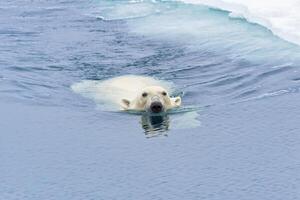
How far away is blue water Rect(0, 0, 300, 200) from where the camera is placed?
48.9ft

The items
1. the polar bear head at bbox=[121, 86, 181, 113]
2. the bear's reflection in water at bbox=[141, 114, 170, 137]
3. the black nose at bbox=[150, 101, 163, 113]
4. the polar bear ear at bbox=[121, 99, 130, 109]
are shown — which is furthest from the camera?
the polar bear ear at bbox=[121, 99, 130, 109]

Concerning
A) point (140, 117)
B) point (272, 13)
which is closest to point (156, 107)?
point (140, 117)

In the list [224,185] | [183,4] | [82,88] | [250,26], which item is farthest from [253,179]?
[183,4]

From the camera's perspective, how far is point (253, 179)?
14.8m

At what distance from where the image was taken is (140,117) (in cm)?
1770

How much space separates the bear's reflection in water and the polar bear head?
115 mm

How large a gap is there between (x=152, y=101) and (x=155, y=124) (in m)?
0.43

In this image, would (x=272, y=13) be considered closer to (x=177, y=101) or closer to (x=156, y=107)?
(x=177, y=101)

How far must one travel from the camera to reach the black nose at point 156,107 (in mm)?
17508

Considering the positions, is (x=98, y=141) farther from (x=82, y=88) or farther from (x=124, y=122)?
(x=82, y=88)

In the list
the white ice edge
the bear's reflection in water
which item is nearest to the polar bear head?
the bear's reflection in water

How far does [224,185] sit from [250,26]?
882 cm

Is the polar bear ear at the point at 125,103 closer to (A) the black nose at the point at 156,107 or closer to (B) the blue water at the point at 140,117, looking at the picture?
(B) the blue water at the point at 140,117

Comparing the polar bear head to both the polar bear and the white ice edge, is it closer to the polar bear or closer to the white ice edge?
the polar bear
